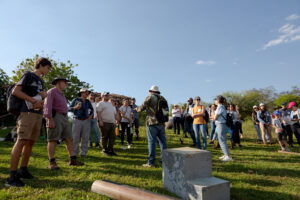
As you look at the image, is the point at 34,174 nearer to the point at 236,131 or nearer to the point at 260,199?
the point at 260,199

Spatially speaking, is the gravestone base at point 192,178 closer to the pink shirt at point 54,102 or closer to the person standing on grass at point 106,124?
the pink shirt at point 54,102

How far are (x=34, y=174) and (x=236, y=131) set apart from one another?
8424mm

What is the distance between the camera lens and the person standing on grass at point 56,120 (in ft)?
14.2

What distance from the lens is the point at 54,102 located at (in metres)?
4.56

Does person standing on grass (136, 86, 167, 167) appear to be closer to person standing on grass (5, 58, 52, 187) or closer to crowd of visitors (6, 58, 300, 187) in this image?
crowd of visitors (6, 58, 300, 187)

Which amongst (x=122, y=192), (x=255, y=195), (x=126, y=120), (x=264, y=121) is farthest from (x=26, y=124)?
(x=264, y=121)

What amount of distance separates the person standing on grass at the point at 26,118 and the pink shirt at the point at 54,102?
0.61 metres

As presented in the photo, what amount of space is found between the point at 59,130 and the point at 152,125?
93.6 inches

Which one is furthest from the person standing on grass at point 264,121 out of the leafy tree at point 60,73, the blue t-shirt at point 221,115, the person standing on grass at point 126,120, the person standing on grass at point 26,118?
the leafy tree at point 60,73

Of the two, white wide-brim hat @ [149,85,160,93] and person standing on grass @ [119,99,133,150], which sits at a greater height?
white wide-brim hat @ [149,85,160,93]

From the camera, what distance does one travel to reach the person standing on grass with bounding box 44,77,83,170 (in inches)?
171

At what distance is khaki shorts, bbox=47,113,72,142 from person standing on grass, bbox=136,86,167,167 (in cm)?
197

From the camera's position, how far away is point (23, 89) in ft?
11.4

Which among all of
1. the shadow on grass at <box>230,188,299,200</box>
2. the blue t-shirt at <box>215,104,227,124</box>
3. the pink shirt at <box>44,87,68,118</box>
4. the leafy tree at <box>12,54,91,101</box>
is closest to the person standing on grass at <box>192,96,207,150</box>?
the blue t-shirt at <box>215,104,227,124</box>
